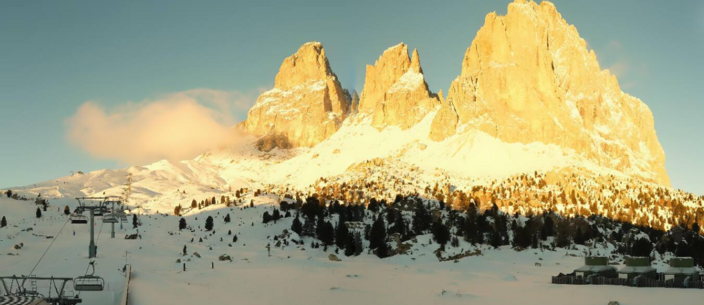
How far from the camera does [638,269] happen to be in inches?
2603

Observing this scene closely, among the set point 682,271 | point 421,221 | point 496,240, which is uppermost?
point 421,221

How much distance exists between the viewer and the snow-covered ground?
50750mm

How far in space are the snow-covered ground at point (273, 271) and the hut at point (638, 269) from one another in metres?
6.98

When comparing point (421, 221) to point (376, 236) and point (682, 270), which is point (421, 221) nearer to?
point (376, 236)

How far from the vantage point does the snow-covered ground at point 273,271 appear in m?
50.8

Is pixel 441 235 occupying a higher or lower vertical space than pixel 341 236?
higher

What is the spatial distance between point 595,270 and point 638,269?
490cm

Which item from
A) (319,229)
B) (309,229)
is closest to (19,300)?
(319,229)

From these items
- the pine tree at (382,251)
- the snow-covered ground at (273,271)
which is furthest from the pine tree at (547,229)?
the pine tree at (382,251)

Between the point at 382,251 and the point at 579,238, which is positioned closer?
the point at 382,251

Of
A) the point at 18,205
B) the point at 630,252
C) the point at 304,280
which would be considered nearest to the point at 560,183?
the point at 630,252

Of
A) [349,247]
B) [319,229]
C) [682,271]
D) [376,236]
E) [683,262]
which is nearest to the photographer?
[682,271]

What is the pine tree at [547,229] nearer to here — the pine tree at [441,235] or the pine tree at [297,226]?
the pine tree at [441,235]

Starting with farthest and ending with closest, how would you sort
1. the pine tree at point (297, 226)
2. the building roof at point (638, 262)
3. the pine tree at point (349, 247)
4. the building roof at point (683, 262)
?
the pine tree at point (297, 226) → the pine tree at point (349, 247) → the building roof at point (638, 262) → the building roof at point (683, 262)
